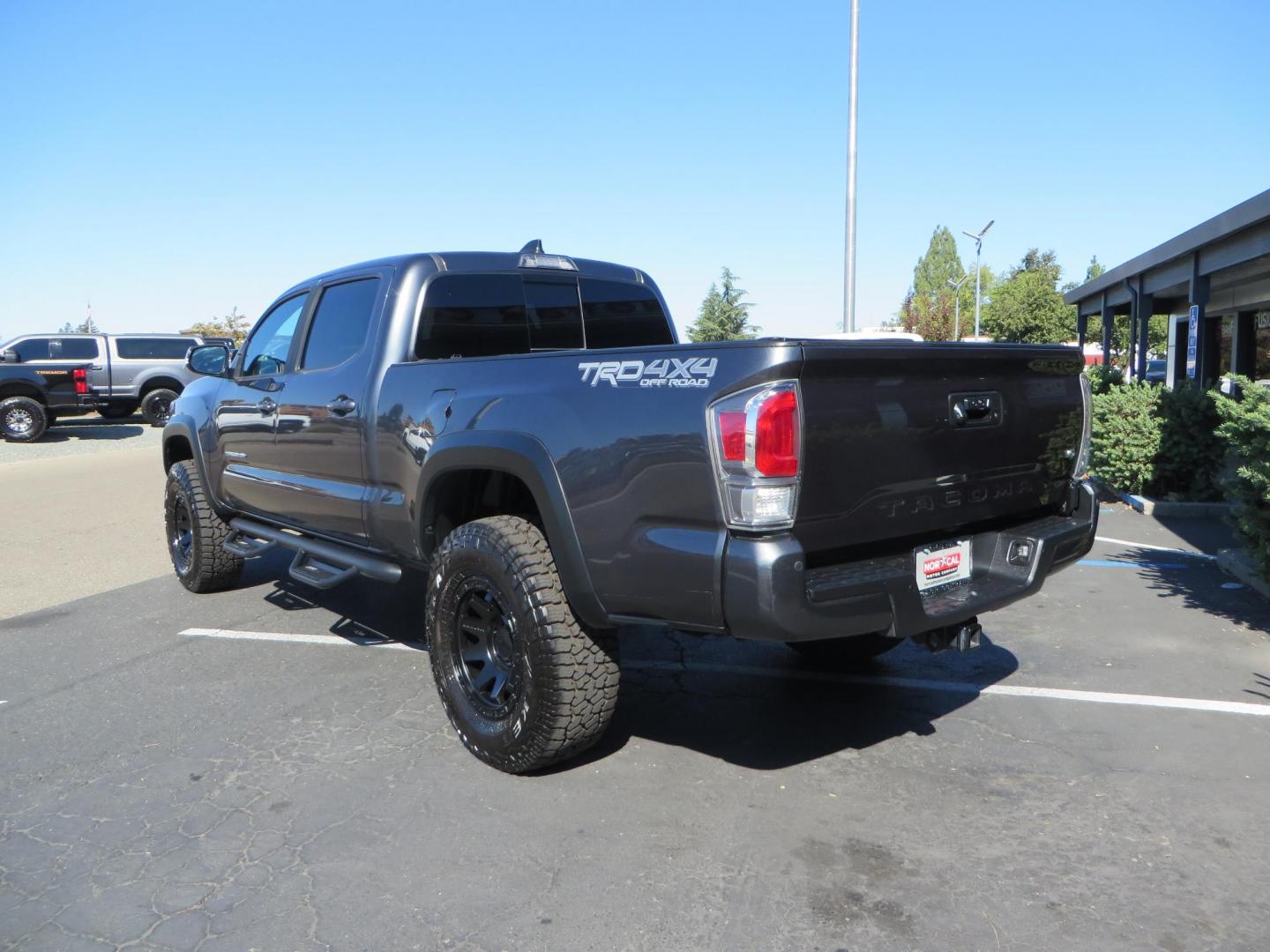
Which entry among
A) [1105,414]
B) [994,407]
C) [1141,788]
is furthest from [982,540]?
[1105,414]

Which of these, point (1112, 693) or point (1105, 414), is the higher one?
point (1105, 414)

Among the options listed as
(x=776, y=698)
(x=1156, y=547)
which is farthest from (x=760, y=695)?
(x=1156, y=547)

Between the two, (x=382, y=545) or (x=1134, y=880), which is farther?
(x=382, y=545)

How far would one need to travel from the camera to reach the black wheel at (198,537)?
6816 mm

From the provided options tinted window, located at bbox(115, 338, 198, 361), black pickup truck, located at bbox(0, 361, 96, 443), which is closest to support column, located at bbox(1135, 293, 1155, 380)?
tinted window, located at bbox(115, 338, 198, 361)

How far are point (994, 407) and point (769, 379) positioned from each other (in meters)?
1.16

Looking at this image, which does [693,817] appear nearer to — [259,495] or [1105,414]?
[259,495]

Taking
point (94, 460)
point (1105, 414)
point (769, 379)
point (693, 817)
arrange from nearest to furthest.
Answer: point (769, 379) → point (693, 817) → point (1105, 414) → point (94, 460)

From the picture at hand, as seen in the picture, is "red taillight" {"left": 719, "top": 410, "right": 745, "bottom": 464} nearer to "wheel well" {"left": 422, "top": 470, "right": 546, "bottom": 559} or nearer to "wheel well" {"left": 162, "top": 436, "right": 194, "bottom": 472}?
"wheel well" {"left": 422, "top": 470, "right": 546, "bottom": 559}

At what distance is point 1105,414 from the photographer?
413 inches

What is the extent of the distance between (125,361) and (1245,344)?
25.4 m

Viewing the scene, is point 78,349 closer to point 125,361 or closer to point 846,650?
point 125,361

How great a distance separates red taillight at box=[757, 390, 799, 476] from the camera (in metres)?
3.03

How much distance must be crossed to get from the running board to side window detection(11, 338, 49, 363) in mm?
18508
